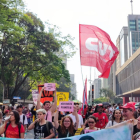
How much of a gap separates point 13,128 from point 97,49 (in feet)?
18.6

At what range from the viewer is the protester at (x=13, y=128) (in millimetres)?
5500

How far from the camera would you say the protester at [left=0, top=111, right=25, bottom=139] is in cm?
550

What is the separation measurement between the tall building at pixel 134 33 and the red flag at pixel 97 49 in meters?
96.6

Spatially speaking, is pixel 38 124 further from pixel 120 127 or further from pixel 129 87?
pixel 129 87

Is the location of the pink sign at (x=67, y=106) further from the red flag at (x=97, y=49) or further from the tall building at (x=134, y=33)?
the tall building at (x=134, y=33)

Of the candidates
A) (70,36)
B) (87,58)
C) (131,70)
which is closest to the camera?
(87,58)

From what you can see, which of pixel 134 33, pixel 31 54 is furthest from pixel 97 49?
pixel 134 33

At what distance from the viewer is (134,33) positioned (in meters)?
115

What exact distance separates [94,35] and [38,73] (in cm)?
1892

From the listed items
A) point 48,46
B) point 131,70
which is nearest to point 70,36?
point 48,46

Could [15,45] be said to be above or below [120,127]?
above

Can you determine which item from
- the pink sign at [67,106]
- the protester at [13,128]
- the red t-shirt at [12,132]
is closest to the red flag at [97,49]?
the pink sign at [67,106]

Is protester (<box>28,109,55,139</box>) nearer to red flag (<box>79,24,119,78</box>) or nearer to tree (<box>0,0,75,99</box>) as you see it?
red flag (<box>79,24,119,78</box>)

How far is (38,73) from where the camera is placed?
94.9 feet
